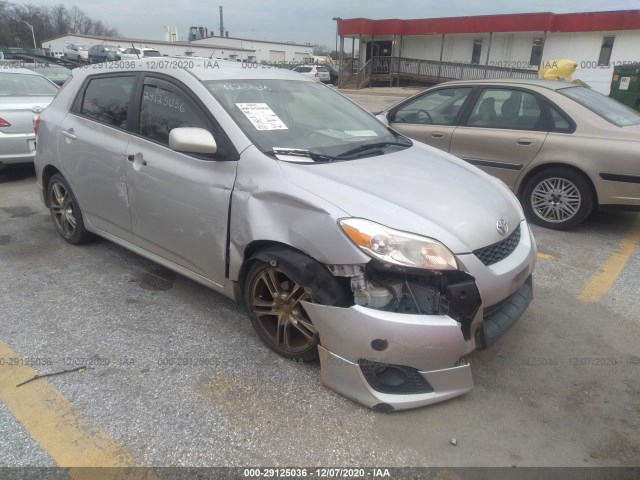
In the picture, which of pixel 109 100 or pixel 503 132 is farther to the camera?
pixel 503 132

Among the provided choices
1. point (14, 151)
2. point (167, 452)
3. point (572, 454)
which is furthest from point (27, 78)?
point (572, 454)

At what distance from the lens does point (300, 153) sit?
9.13ft

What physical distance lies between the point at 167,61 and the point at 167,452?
8.91 ft

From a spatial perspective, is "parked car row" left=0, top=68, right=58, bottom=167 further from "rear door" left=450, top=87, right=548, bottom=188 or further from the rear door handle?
"rear door" left=450, top=87, right=548, bottom=188

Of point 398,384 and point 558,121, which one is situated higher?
point 558,121

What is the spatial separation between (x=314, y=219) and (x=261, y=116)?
100 centimetres

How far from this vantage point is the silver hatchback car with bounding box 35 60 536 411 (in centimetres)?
229

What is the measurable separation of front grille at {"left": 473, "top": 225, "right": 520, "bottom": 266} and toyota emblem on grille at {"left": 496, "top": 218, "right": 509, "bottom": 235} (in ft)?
0.15

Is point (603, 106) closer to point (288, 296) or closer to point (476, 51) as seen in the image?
point (288, 296)

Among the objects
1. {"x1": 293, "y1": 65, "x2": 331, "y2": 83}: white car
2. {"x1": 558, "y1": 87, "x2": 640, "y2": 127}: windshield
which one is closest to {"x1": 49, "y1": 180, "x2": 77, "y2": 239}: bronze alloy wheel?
{"x1": 558, "y1": 87, "x2": 640, "y2": 127}: windshield

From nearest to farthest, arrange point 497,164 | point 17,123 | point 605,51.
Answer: point 497,164, point 17,123, point 605,51

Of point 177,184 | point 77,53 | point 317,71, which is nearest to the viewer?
point 177,184

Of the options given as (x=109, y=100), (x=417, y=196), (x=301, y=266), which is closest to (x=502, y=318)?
(x=417, y=196)

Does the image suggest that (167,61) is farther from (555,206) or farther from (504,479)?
(555,206)
